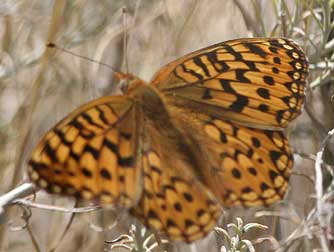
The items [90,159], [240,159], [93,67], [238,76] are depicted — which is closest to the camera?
[90,159]

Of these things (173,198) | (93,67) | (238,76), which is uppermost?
(93,67)

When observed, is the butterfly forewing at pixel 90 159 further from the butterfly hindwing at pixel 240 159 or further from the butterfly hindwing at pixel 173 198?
the butterfly hindwing at pixel 240 159

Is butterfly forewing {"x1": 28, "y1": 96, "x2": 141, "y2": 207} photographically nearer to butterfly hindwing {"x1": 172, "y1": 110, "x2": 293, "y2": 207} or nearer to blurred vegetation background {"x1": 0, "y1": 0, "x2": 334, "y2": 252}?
butterfly hindwing {"x1": 172, "y1": 110, "x2": 293, "y2": 207}

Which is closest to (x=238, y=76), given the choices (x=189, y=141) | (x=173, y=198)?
(x=189, y=141)

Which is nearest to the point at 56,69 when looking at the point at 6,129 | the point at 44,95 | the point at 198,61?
the point at 44,95

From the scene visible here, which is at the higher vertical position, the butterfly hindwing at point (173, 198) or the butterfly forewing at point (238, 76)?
the butterfly forewing at point (238, 76)

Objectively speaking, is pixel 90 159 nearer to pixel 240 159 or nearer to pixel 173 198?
pixel 173 198

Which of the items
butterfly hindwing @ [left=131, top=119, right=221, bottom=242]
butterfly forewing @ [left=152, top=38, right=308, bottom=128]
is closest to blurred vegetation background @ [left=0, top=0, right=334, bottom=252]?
butterfly forewing @ [left=152, top=38, right=308, bottom=128]

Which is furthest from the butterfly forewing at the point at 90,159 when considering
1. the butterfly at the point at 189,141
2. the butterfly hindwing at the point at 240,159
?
the butterfly hindwing at the point at 240,159
